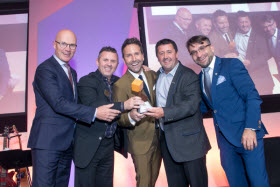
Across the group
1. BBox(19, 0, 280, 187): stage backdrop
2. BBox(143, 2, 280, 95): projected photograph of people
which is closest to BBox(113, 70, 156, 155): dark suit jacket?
BBox(19, 0, 280, 187): stage backdrop

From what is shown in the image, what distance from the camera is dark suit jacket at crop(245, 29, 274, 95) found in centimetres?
411

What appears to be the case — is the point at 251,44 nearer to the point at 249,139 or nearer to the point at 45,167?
the point at 249,139

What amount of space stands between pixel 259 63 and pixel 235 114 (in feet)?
7.90

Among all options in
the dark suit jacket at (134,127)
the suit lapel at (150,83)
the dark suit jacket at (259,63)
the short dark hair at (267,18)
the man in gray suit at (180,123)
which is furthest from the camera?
the short dark hair at (267,18)

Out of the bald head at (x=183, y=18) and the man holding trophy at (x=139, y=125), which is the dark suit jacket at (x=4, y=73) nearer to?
the man holding trophy at (x=139, y=125)

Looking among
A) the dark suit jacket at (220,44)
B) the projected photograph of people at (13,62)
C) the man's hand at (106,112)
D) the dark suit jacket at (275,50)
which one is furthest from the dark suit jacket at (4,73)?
the dark suit jacket at (275,50)

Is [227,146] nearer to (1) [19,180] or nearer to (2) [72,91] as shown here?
(2) [72,91]

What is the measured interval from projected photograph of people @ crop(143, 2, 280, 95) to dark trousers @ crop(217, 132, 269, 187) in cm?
206

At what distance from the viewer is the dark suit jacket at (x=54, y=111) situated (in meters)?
2.05

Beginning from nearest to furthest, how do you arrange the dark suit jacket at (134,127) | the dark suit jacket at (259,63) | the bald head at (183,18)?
the dark suit jacket at (134,127), the dark suit jacket at (259,63), the bald head at (183,18)

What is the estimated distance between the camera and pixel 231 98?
7.29ft

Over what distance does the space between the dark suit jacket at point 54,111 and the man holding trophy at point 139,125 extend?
1.13 ft

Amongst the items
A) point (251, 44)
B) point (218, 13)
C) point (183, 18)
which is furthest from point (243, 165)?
point (218, 13)

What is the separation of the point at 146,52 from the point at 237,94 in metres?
2.13
